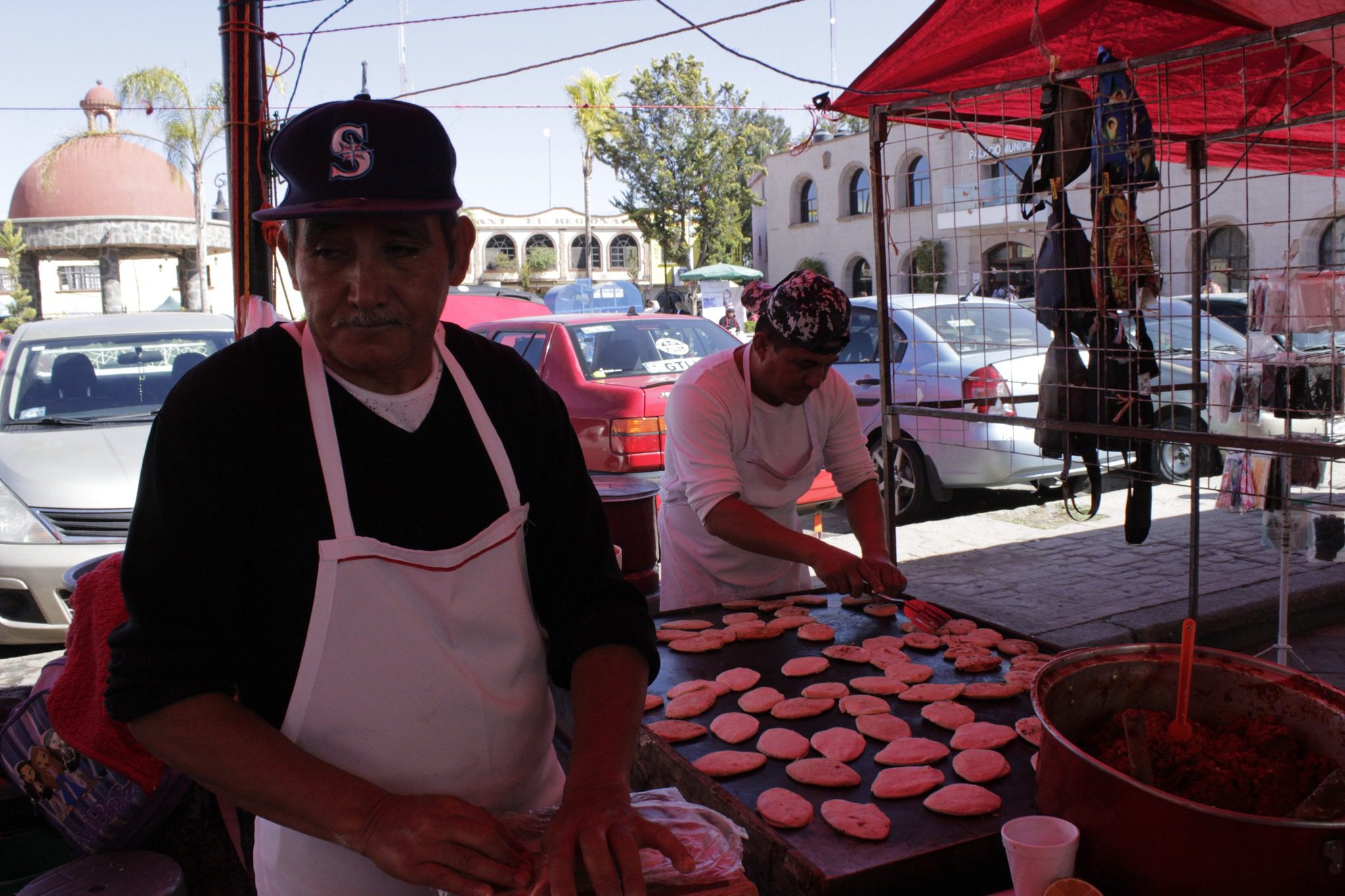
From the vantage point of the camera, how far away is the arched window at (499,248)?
50875 millimetres

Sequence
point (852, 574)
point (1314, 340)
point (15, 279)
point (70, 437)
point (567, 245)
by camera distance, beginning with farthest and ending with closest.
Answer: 1. point (567, 245)
2. point (15, 279)
3. point (1314, 340)
4. point (70, 437)
5. point (852, 574)

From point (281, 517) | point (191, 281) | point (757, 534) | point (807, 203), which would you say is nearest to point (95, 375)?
point (757, 534)

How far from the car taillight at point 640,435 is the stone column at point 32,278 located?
2838cm

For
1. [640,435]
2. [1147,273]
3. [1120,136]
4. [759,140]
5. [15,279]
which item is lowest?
[640,435]

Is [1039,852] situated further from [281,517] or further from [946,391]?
[946,391]

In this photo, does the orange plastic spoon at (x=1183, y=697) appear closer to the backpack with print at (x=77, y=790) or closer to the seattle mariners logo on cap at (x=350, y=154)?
the seattle mariners logo on cap at (x=350, y=154)

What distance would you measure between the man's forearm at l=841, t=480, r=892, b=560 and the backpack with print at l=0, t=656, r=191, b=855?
6.31ft

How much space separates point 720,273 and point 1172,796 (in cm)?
2796

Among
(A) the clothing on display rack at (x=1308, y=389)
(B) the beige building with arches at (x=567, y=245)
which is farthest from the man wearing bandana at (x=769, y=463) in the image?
(B) the beige building with arches at (x=567, y=245)

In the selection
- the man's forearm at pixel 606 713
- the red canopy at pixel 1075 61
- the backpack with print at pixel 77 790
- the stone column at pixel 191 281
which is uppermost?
the stone column at pixel 191 281

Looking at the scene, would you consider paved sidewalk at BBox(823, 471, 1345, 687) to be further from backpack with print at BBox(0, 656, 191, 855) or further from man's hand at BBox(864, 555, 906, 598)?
backpack with print at BBox(0, 656, 191, 855)

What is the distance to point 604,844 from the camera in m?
1.17

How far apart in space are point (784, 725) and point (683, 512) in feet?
3.58

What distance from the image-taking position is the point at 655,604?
3674 millimetres
